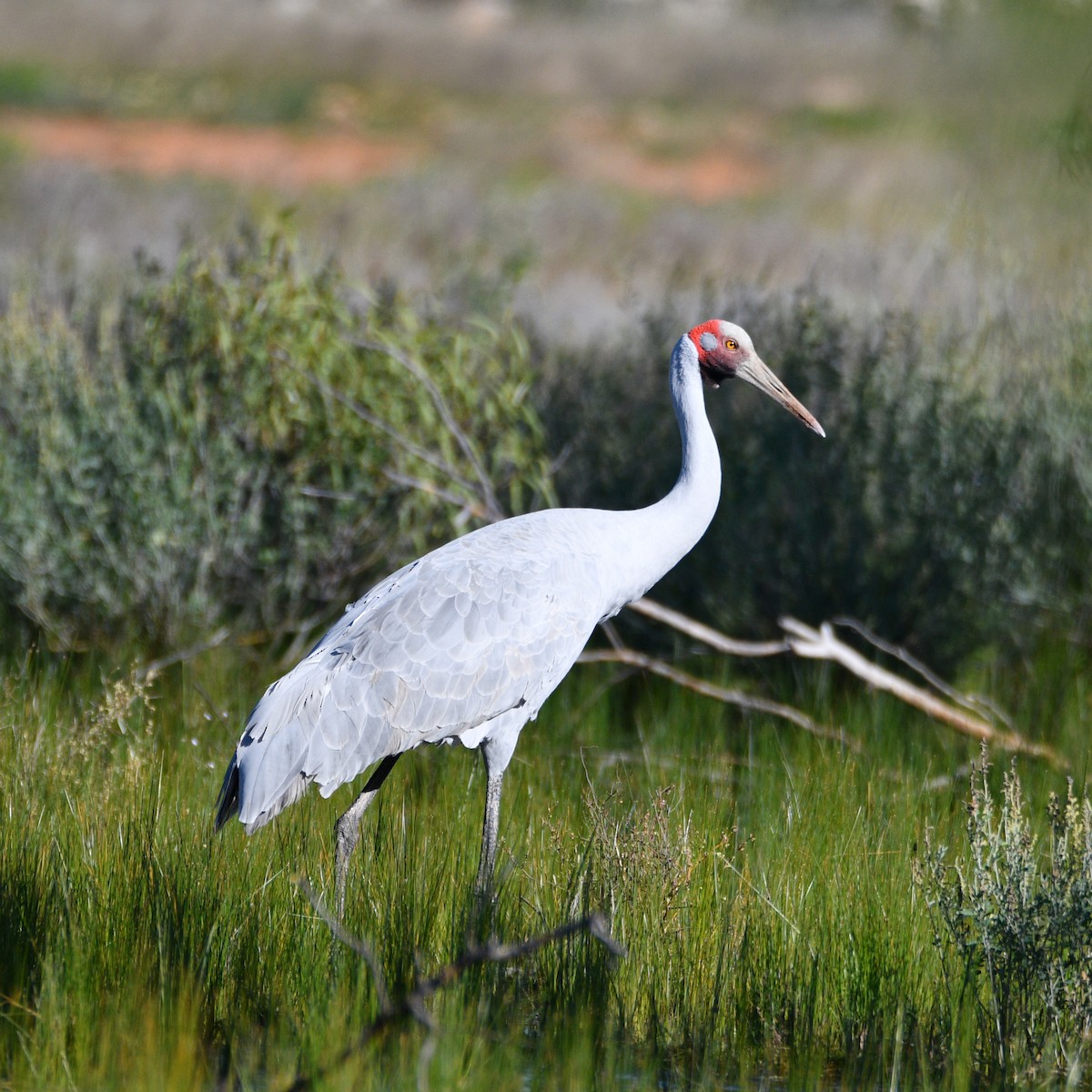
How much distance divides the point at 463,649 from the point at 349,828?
0.55 meters

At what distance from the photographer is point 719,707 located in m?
5.98

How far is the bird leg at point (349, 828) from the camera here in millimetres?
4004

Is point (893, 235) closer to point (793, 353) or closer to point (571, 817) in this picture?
point (793, 353)

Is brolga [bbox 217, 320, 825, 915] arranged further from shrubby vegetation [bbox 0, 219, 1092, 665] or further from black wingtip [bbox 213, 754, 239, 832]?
shrubby vegetation [bbox 0, 219, 1092, 665]

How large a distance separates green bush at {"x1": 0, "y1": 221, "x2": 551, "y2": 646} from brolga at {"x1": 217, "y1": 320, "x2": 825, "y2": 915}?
1.36m

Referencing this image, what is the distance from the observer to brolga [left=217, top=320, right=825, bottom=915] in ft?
13.4

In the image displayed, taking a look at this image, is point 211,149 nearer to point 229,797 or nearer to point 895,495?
point 895,495

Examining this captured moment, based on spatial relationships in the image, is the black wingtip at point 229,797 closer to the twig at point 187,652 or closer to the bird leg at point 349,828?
the bird leg at point 349,828

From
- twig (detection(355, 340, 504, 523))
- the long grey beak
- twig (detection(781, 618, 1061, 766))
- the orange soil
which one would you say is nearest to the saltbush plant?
the long grey beak

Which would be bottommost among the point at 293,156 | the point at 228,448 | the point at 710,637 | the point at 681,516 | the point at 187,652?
the point at 293,156

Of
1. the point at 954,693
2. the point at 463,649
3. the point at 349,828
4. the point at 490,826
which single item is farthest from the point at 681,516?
the point at 954,693

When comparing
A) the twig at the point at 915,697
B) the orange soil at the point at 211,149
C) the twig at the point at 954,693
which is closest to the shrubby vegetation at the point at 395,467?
the twig at the point at 954,693

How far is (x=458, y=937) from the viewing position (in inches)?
143

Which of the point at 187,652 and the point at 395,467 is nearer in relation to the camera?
the point at 187,652
